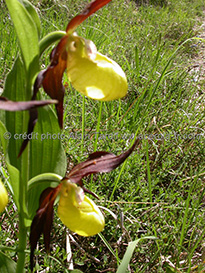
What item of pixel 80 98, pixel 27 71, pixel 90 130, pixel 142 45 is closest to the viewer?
pixel 27 71

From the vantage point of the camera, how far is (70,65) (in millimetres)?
729

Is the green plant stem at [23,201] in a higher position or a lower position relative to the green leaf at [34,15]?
lower

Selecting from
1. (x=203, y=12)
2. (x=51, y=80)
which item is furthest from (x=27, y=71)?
(x=203, y=12)

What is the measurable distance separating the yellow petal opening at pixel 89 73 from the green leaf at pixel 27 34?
97mm

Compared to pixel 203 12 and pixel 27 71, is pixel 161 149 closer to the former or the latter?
pixel 27 71

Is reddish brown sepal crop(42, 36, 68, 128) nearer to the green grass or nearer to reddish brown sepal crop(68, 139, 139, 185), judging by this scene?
reddish brown sepal crop(68, 139, 139, 185)


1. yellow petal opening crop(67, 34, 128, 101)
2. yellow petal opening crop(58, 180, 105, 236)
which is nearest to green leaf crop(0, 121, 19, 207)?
yellow petal opening crop(58, 180, 105, 236)

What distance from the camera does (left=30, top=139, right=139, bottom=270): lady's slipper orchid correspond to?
830 millimetres

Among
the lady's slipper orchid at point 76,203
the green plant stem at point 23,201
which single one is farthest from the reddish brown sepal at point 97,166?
the green plant stem at point 23,201

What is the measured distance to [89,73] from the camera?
718 mm

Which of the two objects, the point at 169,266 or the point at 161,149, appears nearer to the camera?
the point at 169,266

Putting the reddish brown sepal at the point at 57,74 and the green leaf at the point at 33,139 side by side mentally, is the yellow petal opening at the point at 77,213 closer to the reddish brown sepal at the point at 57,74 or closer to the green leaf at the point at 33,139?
the green leaf at the point at 33,139

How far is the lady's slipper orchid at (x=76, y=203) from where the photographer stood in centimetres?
83

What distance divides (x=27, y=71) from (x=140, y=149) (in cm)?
104
